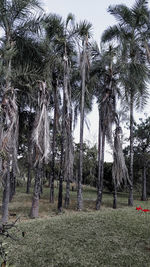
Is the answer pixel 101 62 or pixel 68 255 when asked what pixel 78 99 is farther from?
pixel 68 255

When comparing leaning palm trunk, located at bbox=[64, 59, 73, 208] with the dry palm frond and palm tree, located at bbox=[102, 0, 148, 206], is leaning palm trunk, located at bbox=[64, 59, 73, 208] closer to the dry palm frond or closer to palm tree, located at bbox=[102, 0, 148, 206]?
the dry palm frond

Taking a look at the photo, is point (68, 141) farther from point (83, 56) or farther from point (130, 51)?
point (130, 51)

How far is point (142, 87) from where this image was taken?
12.8 metres

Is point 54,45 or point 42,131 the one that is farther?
point 54,45

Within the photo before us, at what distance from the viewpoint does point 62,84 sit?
13.0 meters

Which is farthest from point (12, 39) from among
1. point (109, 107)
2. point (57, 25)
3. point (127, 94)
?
point (127, 94)

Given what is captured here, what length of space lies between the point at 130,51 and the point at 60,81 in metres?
5.04

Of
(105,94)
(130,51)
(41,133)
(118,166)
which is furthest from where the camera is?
(130,51)

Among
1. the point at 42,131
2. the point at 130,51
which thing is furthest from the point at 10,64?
the point at 130,51

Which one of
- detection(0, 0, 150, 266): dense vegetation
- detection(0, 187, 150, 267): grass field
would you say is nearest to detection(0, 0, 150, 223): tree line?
detection(0, 0, 150, 266): dense vegetation

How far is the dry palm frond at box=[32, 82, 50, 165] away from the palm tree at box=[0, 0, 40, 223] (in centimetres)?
84

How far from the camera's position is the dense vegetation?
8.39 meters

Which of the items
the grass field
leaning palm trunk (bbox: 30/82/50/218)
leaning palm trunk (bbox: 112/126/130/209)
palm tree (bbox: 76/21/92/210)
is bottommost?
the grass field

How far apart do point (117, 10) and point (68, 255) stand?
14545 mm
